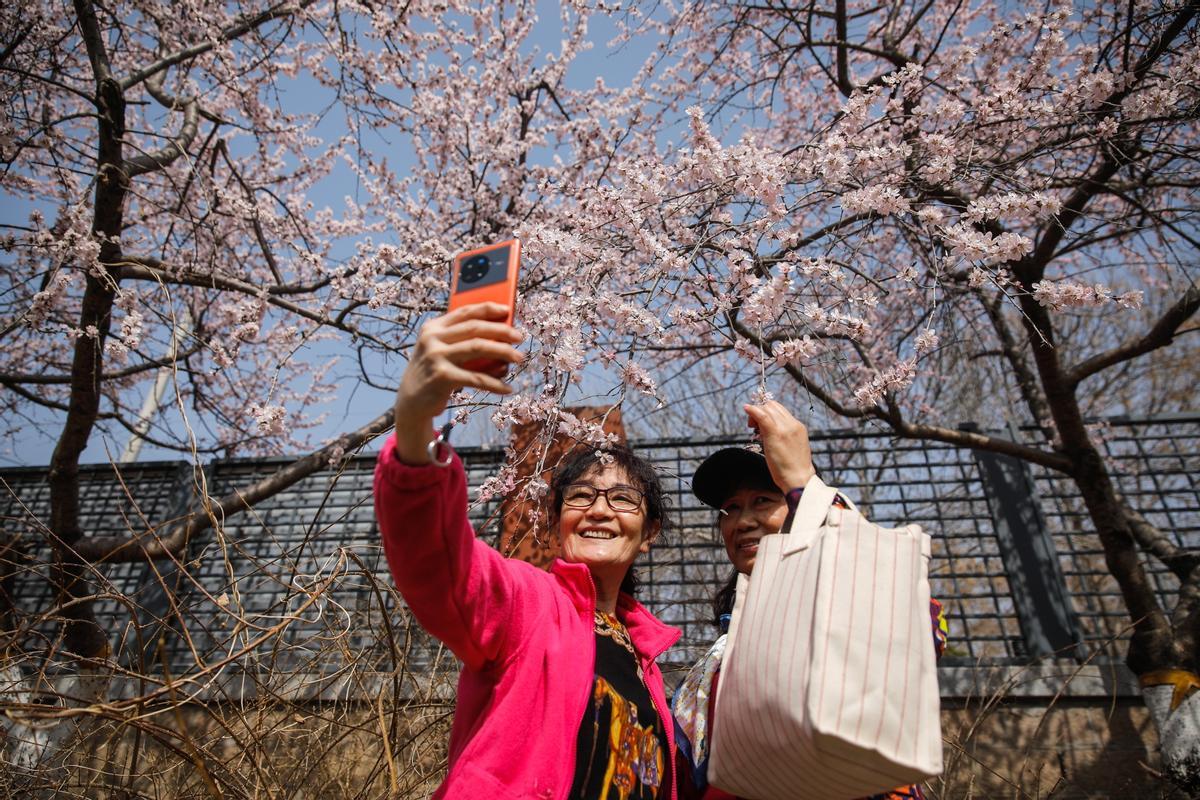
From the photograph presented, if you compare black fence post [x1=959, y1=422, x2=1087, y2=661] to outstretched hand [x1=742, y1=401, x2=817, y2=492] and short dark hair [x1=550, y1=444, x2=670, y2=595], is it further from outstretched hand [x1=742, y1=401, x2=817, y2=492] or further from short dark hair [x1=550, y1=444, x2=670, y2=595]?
outstretched hand [x1=742, y1=401, x2=817, y2=492]

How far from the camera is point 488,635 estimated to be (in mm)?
1076

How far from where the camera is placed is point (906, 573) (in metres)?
0.94

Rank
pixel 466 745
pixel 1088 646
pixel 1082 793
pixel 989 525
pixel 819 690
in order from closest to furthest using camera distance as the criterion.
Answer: pixel 819 690, pixel 466 745, pixel 1082 793, pixel 1088 646, pixel 989 525

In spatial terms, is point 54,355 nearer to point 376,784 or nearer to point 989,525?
point 376,784

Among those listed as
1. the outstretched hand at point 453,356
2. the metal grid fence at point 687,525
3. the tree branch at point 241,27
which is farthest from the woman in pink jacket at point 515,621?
the tree branch at point 241,27

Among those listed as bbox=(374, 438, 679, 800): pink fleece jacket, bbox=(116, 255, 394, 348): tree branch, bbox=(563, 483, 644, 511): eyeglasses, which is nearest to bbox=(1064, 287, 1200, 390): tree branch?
bbox=(563, 483, 644, 511): eyeglasses

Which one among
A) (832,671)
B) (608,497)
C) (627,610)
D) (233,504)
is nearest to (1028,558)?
(627,610)

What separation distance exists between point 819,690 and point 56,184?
6742 millimetres

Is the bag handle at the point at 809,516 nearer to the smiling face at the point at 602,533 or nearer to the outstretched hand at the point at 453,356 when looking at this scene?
the smiling face at the point at 602,533

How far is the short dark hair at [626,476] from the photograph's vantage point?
5.41 ft

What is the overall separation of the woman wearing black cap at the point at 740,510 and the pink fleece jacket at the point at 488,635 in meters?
0.14

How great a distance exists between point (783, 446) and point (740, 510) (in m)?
0.45

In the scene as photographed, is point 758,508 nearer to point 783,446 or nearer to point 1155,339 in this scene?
point 783,446

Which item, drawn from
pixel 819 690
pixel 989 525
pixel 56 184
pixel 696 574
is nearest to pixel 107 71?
pixel 56 184
